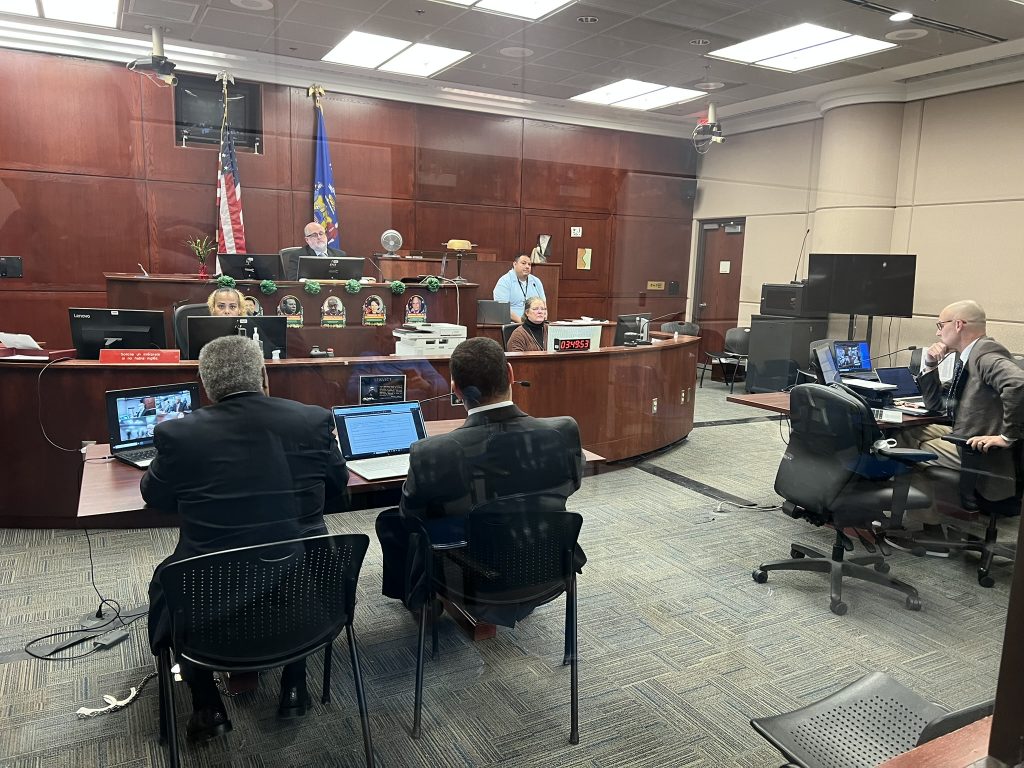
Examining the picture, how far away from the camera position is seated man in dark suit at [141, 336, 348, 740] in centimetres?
188

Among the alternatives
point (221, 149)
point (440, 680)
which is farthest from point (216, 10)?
point (440, 680)

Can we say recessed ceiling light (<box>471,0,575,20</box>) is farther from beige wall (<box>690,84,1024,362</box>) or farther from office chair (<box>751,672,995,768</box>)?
office chair (<box>751,672,995,768</box>)

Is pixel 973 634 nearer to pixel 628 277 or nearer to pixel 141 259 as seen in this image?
pixel 628 277

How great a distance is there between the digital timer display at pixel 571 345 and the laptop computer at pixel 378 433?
6.54 feet

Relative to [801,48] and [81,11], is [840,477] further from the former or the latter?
[81,11]

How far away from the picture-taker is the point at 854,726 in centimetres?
190

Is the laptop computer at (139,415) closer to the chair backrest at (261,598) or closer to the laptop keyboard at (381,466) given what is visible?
the laptop keyboard at (381,466)

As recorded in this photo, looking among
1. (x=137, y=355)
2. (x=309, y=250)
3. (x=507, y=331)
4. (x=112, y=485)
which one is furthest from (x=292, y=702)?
(x=309, y=250)

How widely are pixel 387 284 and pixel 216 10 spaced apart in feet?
6.74

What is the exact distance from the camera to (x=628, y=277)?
5359 mm

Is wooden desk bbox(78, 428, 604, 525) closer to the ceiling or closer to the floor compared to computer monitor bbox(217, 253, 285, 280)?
closer to the floor

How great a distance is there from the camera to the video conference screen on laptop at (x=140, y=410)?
256cm

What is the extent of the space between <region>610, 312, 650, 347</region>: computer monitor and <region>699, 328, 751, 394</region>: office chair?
750 millimetres

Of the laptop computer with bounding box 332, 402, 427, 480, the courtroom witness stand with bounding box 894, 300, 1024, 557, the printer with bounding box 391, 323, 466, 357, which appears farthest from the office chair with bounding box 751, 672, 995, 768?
the printer with bounding box 391, 323, 466, 357
